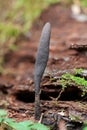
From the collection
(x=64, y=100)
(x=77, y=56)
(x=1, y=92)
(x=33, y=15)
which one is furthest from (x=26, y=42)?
(x=64, y=100)

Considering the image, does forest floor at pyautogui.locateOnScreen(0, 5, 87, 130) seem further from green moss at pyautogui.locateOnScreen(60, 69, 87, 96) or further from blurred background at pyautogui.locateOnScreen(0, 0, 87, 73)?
blurred background at pyautogui.locateOnScreen(0, 0, 87, 73)

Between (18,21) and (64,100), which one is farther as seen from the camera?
(18,21)

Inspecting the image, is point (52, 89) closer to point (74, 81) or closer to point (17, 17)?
point (74, 81)

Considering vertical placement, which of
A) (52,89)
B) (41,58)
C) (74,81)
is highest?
(41,58)

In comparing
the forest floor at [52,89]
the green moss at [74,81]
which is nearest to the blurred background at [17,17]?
the forest floor at [52,89]

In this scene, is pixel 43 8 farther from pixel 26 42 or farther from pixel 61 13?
pixel 26 42

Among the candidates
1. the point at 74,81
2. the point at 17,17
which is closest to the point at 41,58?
the point at 74,81

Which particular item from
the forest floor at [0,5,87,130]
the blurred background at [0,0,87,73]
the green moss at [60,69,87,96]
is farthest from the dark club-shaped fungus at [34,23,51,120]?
the blurred background at [0,0,87,73]

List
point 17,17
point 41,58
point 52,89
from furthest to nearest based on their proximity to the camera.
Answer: point 17,17
point 52,89
point 41,58

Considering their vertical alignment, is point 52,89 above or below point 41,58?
below
